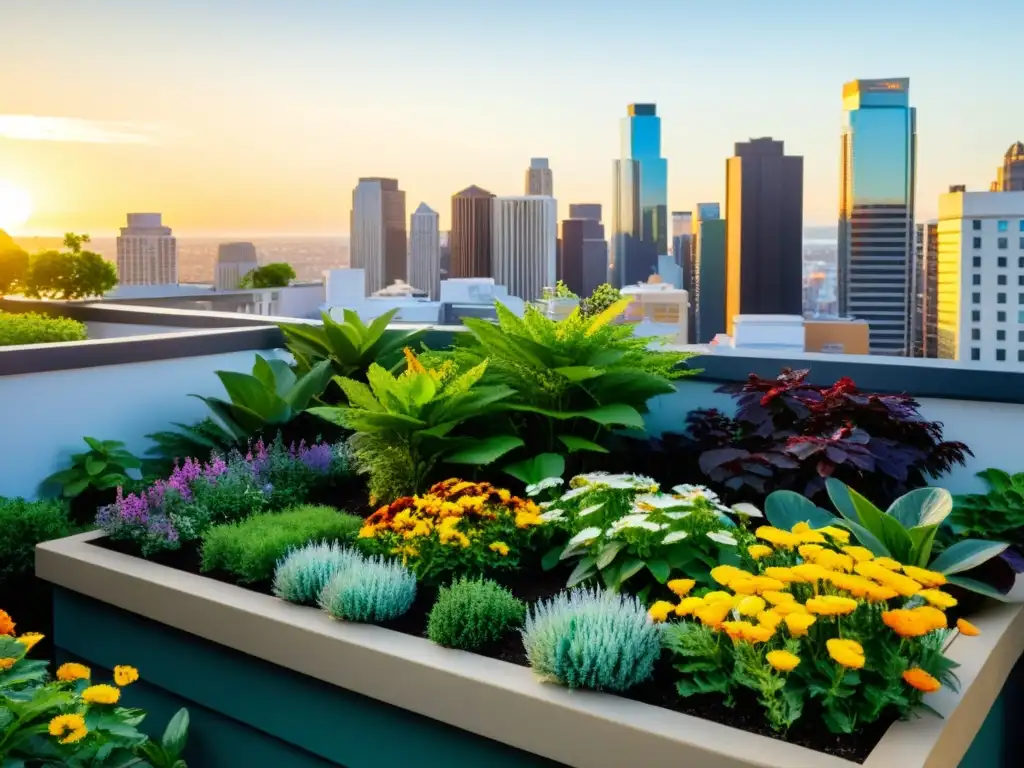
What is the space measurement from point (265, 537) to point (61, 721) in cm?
93

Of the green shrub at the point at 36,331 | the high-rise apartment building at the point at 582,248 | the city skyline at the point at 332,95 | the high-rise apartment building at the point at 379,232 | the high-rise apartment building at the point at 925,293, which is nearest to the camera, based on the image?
the green shrub at the point at 36,331

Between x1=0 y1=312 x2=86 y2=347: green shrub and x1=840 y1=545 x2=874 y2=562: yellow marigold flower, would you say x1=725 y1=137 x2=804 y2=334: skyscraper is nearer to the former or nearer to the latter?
x1=0 y1=312 x2=86 y2=347: green shrub

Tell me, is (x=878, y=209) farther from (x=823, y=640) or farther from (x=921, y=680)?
(x=921, y=680)

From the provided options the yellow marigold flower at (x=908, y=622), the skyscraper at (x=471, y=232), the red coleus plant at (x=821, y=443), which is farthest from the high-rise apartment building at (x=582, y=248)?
the yellow marigold flower at (x=908, y=622)

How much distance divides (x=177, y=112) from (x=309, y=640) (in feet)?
58.4

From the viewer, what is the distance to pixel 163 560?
119 inches

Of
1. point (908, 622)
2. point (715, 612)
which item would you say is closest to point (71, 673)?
point (715, 612)

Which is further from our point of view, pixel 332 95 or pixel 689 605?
pixel 332 95

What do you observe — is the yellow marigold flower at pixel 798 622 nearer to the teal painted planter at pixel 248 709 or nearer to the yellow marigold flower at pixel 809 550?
the yellow marigold flower at pixel 809 550

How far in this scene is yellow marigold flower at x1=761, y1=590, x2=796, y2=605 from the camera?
1880 mm

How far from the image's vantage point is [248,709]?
2555 millimetres

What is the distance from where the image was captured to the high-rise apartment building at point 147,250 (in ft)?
86.9

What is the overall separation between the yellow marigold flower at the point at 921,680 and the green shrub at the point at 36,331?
5.35m

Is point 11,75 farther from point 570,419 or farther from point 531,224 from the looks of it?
point 531,224
